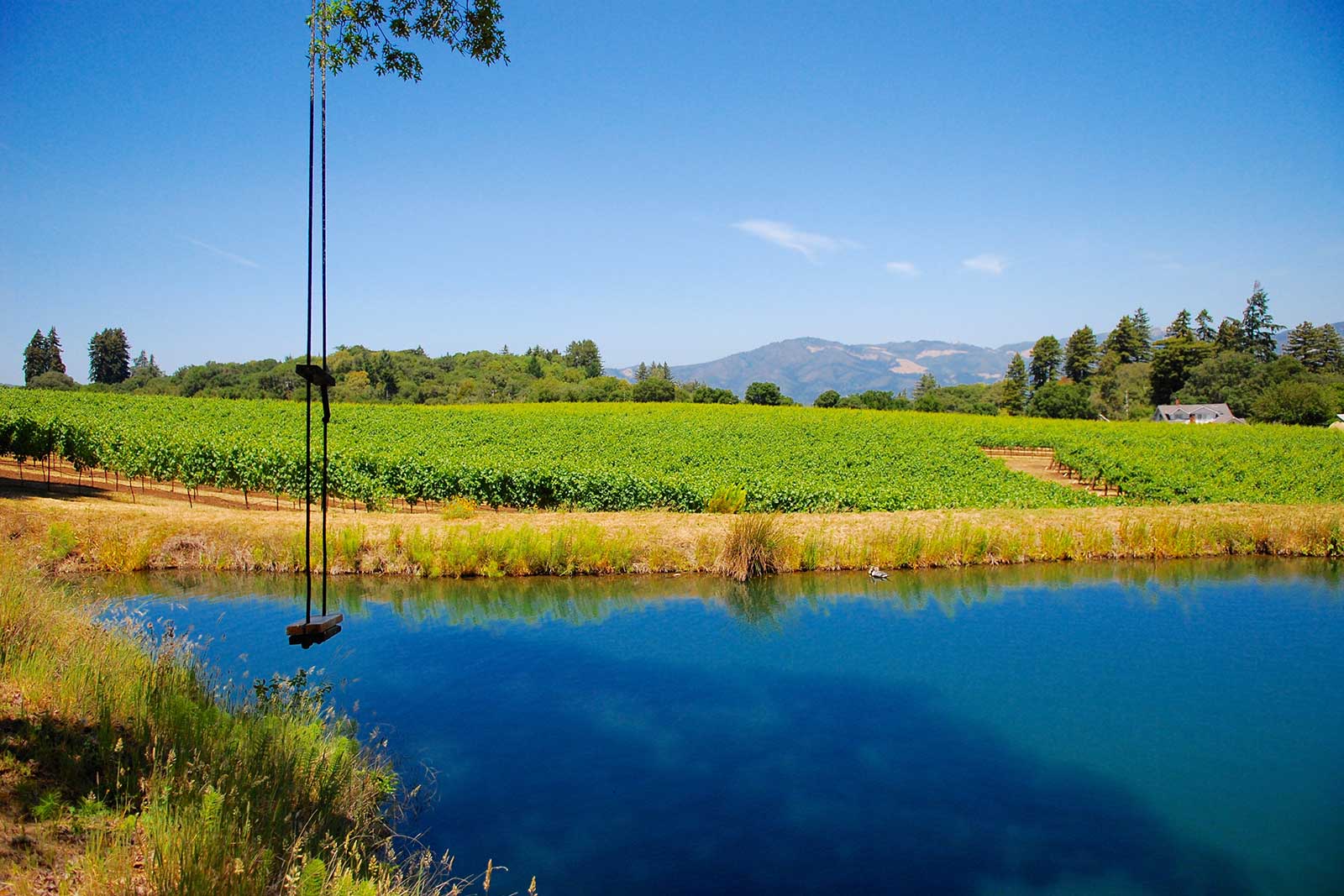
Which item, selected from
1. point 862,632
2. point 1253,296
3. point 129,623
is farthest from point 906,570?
point 1253,296

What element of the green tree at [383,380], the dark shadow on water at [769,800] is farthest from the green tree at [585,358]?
the dark shadow on water at [769,800]

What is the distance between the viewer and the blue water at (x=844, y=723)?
22.8ft

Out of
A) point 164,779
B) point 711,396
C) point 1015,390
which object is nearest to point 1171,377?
point 1015,390

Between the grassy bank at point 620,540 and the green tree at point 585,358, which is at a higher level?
the green tree at point 585,358

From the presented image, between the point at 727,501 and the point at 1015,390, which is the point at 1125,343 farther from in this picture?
the point at 727,501

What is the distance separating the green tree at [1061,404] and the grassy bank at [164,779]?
83.1 metres

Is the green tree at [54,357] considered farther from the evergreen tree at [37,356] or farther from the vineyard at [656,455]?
the vineyard at [656,455]

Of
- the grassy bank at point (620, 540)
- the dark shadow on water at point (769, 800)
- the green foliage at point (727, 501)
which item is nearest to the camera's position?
the dark shadow on water at point (769, 800)

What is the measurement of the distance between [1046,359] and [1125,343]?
10.8 m

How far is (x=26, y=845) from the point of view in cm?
430

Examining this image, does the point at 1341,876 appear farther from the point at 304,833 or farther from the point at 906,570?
the point at 906,570

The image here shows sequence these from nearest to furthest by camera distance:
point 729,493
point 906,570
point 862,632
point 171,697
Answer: point 171,697
point 862,632
point 906,570
point 729,493

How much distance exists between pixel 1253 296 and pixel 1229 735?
121979 millimetres

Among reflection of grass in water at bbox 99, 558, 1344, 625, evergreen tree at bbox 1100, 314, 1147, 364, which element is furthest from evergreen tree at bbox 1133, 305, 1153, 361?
reflection of grass in water at bbox 99, 558, 1344, 625
